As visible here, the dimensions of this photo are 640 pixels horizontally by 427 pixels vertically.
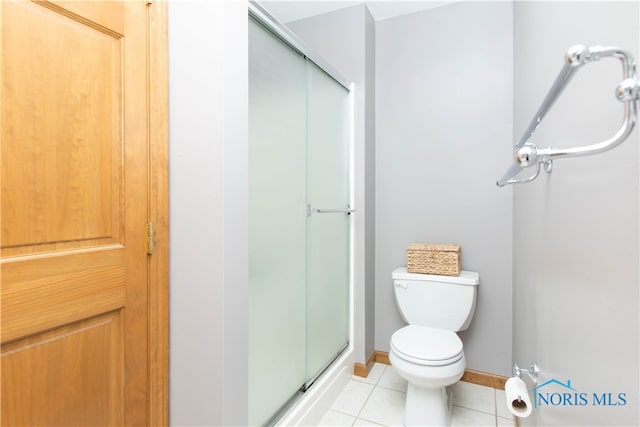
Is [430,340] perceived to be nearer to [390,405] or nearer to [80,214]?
[390,405]

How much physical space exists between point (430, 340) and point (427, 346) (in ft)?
0.26

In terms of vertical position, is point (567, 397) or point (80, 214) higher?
point (80, 214)

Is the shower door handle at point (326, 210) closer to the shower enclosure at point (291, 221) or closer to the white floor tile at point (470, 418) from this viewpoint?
the shower enclosure at point (291, 221)

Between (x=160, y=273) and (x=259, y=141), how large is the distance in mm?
601

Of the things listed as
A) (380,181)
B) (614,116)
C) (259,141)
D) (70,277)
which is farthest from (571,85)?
(380,181)

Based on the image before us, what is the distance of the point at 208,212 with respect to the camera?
3.35 ft

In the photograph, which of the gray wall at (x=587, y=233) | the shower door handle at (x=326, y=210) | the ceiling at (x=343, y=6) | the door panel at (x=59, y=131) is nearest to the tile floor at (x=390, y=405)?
the gray wall at (x=587, y=233)

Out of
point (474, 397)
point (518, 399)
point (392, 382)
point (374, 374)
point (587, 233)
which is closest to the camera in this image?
point (587, 233)

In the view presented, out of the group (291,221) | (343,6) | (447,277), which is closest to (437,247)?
(447,277)

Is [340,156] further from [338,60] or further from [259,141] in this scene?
[259,141]

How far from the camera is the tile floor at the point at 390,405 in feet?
5.91

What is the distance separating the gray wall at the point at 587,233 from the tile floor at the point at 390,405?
64 centimetres

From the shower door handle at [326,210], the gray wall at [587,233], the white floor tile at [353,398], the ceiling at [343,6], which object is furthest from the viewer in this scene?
→ the ceiling at [343,6]

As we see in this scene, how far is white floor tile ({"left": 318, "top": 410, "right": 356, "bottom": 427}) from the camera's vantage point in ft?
5.81
